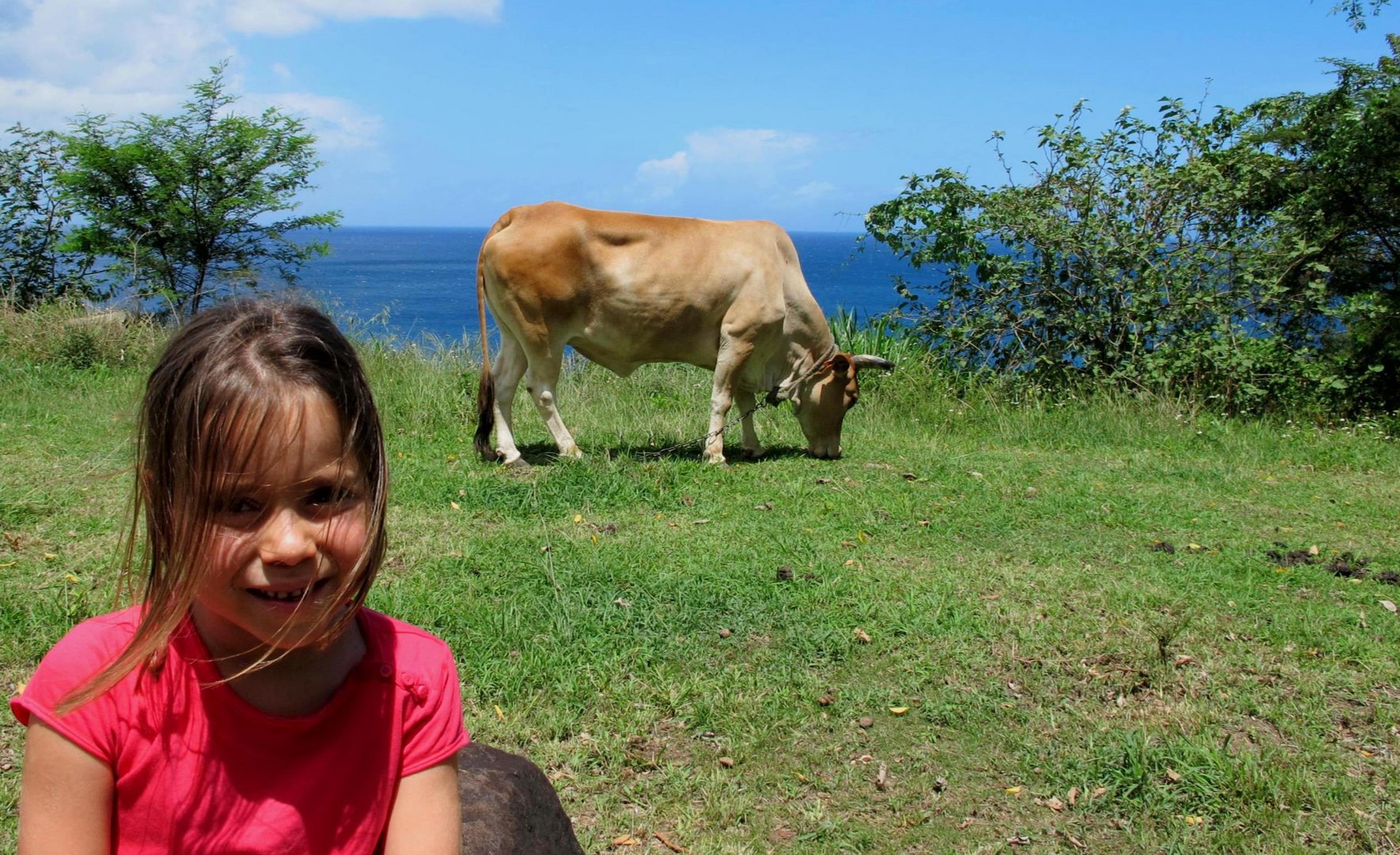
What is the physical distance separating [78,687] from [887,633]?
13.6ft

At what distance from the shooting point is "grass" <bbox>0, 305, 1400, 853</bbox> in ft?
13.6

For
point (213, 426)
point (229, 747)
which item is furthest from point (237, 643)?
point (213, 426)

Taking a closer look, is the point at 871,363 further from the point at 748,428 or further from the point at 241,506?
the point at 241,506

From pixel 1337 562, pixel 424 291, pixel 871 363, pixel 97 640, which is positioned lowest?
pixel 424 291

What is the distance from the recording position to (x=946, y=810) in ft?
13.6

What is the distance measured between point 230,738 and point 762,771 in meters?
2.77

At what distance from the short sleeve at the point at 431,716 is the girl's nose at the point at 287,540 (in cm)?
36

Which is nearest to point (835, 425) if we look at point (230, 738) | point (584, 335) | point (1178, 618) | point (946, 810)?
point (584, 335)

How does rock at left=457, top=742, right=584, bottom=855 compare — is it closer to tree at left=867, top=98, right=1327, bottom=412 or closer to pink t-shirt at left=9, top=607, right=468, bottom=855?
pink t-shirt at left=9, top=607, right=468, bottom=855

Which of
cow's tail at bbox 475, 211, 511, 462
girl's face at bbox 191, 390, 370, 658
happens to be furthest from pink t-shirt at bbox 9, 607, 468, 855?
cow's tail at bbox 475, 211, 511, 462

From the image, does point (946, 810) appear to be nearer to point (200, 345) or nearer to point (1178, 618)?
point (1178, 618)

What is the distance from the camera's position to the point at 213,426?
180 cm

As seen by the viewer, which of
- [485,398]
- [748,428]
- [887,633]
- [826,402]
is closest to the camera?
[887,633]

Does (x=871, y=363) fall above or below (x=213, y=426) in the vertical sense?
below
